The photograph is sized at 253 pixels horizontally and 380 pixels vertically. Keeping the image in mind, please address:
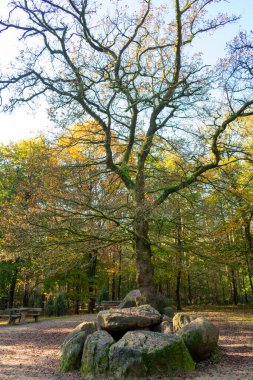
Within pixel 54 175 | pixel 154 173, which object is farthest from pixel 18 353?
pixel 154 173

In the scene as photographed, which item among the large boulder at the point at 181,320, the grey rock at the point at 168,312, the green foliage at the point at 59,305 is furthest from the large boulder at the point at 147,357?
the green foliage at the point at 59,305

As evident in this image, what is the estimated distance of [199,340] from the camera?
6566mm

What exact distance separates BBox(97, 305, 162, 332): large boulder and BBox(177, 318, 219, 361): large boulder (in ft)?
3.11

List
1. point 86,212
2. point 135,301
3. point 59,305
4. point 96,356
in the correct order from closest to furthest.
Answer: point 96,356, point 86,212, point 135,301, point 59,305

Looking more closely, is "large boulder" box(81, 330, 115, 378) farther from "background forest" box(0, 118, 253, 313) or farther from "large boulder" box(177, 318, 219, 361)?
"background forest" box(0, 118, 253, 313)

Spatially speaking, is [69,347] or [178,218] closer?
[69,347]

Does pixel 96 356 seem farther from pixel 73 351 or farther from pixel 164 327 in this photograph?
pixel 164 327

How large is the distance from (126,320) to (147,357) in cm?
148

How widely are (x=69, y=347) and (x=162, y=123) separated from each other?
7609mm

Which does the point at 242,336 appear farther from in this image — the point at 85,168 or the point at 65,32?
the point at 65,32

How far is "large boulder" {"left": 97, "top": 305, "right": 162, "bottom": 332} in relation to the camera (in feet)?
23.4

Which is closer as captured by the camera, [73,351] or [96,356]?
[96,356]

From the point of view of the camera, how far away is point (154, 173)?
11555mm

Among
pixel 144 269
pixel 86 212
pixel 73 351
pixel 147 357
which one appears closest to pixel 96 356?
pixel 73 351
